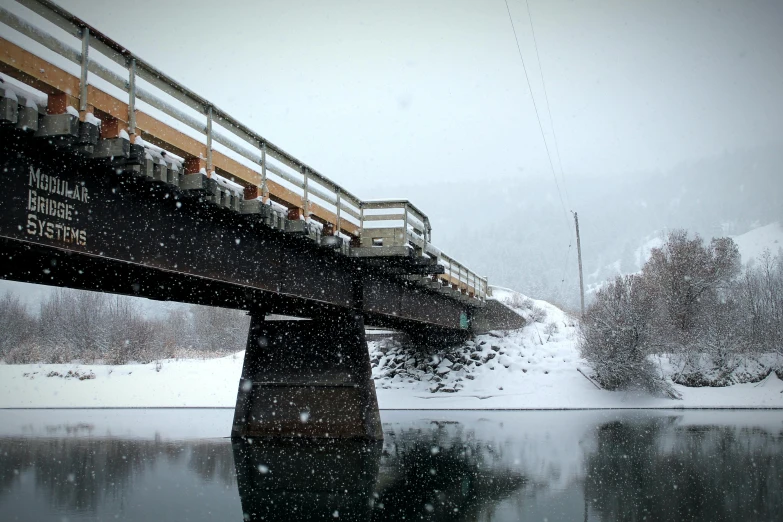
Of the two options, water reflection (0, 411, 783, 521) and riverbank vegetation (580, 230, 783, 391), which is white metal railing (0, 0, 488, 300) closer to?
water reflection (0, 411, 783, 521)

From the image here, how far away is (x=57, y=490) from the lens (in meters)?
14.7

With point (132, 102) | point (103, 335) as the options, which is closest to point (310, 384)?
point (132, 102)

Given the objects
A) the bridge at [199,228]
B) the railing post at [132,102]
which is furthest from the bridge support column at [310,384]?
the railing post at [132,102]

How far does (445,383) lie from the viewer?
39.7 metres

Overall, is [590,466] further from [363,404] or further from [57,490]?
[57,490]

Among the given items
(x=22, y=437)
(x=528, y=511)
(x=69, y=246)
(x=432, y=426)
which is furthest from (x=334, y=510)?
(x=22, y=437)

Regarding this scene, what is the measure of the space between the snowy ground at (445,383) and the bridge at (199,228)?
1474 cm

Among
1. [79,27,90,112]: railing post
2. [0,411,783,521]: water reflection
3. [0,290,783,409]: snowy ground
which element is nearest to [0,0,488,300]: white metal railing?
[79,27,90,112]: railing post

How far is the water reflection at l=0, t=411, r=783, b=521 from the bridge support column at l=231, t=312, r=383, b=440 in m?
0.73

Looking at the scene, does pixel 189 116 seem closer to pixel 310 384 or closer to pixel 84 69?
pixel 84 69

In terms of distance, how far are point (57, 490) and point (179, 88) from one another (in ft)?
28.8

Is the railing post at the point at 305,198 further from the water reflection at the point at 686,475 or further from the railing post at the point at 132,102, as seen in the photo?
the water reflection at the point at 686,475

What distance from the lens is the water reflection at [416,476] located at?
40.6 feet

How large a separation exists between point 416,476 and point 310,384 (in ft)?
25.0
